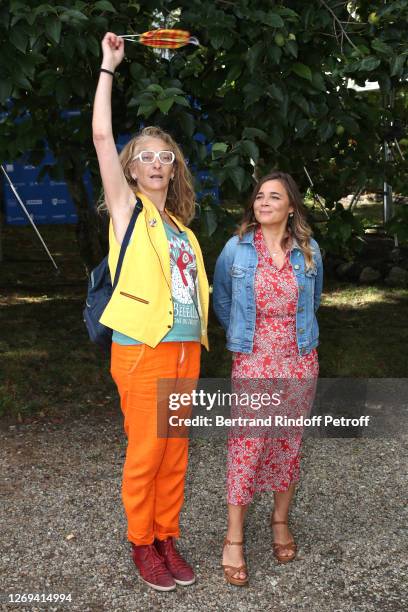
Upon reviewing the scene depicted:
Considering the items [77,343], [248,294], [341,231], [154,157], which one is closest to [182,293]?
[248,294]

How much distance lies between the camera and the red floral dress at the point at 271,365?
330 centimetres

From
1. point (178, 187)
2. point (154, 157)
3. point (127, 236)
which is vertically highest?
point (154, 157)

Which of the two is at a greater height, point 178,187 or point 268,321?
point 178,187

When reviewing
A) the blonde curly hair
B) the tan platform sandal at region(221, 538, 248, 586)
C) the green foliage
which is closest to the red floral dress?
the tan platform sandal at region(221, 538, 248, 586)

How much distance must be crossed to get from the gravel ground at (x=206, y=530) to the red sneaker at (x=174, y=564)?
0.14ft

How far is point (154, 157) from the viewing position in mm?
3123

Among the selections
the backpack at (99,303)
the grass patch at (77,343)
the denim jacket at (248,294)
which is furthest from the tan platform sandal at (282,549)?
the grass patch at (77,343)

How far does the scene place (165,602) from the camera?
10.8ft

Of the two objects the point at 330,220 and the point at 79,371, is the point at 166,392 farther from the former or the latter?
the point at 79,371

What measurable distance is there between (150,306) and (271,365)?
0.61m

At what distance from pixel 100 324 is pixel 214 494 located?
5.20 ft

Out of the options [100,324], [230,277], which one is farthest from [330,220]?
[100,324]

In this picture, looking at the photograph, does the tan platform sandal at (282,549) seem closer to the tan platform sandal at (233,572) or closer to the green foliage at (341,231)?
the tan platform sandal at (233,572)

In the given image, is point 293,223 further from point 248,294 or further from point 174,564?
point 174,564
